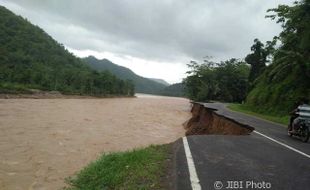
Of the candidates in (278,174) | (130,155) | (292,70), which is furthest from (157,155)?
(292,70)

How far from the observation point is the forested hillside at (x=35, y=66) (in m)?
71.0

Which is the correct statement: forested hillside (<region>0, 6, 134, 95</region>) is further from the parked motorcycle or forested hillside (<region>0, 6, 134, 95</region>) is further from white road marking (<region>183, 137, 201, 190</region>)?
white road marking (<region>183, 137, 201, 190</region>)

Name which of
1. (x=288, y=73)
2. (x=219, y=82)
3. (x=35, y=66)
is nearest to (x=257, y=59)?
(x=219, y=82)

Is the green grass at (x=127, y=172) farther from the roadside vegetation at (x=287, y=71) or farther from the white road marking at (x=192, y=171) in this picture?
the roadside vegetation at (x=287, y=71)

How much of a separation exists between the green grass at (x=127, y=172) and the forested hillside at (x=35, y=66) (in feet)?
168

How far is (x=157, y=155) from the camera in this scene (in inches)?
358

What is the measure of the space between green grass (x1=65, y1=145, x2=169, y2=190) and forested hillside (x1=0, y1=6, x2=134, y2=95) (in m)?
51.1

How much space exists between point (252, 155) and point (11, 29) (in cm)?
9147

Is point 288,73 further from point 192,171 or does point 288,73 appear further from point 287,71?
point 192,171

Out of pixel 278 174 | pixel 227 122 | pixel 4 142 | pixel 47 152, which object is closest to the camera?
pixel 278 174

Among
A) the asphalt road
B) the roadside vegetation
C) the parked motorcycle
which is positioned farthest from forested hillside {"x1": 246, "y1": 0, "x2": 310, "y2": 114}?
the asphalt road

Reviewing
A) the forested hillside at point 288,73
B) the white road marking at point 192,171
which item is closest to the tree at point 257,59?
the forested hillside at point 288,73

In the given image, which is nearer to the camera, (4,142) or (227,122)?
(4,142)

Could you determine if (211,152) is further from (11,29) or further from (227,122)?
(11,29)
